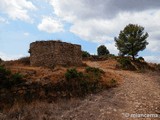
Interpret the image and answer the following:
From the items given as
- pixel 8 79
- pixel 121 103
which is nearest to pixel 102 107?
pixel 121 103

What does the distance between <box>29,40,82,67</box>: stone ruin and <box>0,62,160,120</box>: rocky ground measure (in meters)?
8.04

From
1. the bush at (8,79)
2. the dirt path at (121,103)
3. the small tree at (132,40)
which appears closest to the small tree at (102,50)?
the small tree at (132,40)

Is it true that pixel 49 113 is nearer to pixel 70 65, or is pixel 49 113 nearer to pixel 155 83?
pixel 155 83

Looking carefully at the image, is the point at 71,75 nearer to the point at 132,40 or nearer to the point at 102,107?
the point at 102,107

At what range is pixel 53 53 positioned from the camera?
76.4 feet

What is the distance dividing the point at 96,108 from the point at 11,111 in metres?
4.45

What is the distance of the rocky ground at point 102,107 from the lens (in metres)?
12.6

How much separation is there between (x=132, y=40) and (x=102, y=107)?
17619 mm

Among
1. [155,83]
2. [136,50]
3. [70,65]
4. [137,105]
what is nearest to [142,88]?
[155,83]

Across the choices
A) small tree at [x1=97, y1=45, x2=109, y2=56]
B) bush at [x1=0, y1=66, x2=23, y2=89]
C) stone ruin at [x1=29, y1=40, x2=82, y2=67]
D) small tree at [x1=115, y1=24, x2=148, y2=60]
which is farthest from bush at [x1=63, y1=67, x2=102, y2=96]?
small tree at [x1=97, y1=45, x2=109, y2=56]

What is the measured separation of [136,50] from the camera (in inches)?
1207

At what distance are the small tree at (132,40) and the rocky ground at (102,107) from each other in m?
Answer: 14.2

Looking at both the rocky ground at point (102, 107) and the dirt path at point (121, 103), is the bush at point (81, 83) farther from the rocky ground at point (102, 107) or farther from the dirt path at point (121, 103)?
the dirt path at point (121, 103)

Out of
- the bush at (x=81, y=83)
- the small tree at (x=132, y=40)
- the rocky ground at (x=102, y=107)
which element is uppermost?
the small tree at (x=132, y=40)
